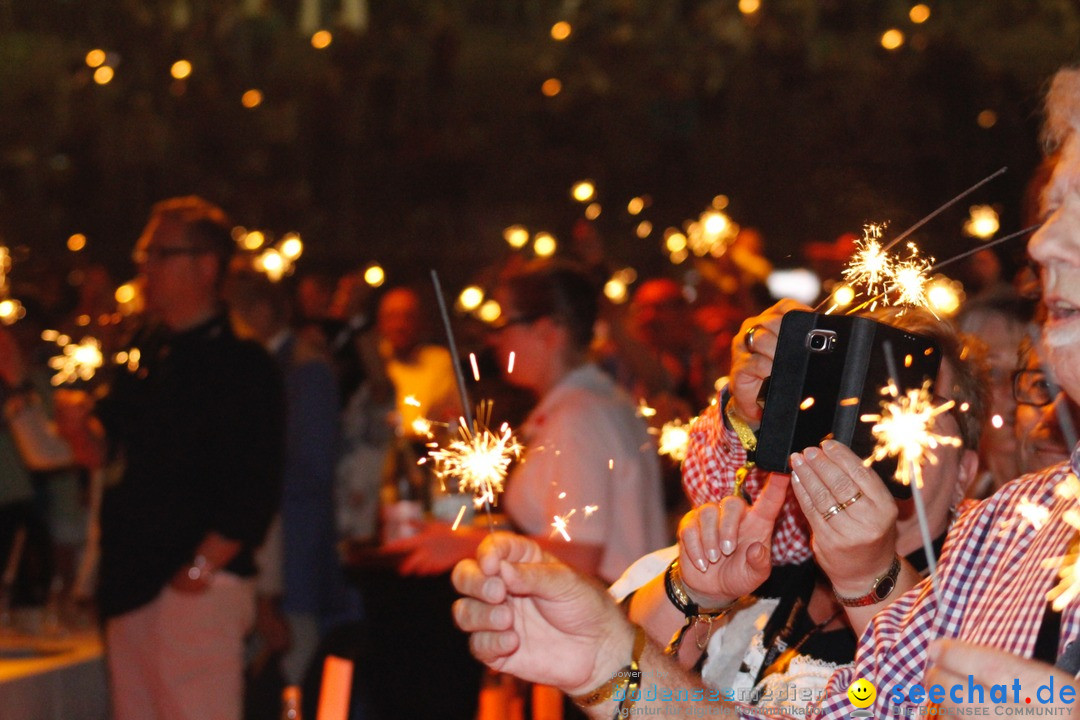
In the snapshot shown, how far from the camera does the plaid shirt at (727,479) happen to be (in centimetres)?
211

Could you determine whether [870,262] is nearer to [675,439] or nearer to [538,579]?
[538,579]

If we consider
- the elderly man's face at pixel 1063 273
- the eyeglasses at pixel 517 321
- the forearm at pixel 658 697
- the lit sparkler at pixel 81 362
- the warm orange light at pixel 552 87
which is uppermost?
the warm orange light at pixel 552 87

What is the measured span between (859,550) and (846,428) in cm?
17

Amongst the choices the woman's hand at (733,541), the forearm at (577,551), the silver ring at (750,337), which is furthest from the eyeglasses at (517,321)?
the woman's hand at (733,541)

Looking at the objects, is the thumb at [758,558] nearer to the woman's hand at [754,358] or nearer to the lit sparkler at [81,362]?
the woman's hand at [754,358]

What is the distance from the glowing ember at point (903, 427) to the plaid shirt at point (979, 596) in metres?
0.11

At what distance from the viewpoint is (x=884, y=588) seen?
169 centimetres

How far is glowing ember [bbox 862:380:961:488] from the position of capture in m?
1.58

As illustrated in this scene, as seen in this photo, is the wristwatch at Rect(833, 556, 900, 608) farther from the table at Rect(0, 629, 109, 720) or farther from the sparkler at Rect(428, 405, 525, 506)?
the table at Rect(0, 629, 109, 720)

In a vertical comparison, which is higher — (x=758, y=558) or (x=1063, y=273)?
(x=1063, y=273)

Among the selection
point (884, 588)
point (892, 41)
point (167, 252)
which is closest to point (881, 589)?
point (884, 588)

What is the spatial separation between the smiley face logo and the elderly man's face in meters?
0.44

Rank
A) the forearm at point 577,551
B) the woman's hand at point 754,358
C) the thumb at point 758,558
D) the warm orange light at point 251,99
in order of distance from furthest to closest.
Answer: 1. the warm orange light at point 251,99
2. the forearm at point 577,551
3. the woman's hand at point 754,358
4. the thumb at point 758,558

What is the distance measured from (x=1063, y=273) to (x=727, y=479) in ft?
2.97
